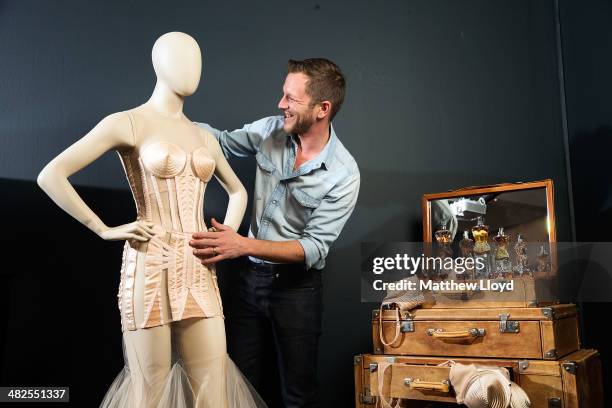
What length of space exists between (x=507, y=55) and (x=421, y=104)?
0.63 m

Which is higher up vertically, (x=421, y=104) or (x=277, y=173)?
(x=421, y=104)

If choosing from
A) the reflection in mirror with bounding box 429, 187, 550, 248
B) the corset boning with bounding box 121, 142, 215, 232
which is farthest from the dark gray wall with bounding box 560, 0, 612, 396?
the corset boning with bounding box 121, 142, 215, 232

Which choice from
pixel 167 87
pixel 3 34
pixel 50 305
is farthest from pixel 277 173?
pixel 3 34

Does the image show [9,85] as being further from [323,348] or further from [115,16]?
[323,348]

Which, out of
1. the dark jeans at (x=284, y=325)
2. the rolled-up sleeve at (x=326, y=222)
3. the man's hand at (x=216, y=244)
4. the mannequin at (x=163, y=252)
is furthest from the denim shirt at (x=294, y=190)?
the mannequin at (x=163, y=252)

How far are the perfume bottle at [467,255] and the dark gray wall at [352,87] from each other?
1.39 ft

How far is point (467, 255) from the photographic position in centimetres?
266

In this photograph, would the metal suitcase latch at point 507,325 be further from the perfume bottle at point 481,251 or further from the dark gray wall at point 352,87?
the dark gray wall at point 352,87

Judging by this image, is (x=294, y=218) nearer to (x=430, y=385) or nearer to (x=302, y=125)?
(x=302, y=125)

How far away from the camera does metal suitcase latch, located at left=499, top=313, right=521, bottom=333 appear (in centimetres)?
223

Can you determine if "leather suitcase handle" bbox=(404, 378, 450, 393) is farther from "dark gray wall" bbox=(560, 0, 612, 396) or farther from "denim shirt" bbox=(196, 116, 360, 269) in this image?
"dark gray wall" bbox=(560, 0, 612, 396)

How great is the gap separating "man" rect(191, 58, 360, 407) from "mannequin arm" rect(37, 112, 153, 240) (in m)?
0.64

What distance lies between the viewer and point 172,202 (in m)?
1.77

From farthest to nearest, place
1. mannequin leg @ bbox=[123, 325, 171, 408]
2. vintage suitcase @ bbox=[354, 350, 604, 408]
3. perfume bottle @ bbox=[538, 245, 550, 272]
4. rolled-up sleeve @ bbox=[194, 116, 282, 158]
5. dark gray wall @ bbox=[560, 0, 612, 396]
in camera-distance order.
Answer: dark gray wall @ bbox=[560, 0, 612, 396] → perfume bottle @ bbox=[538, 245, 550, 272] → rolled-up sleeve @ bbox=[194, 116, 282, 158] → vintage suitcase @ bbox=[354, 350, 604, 408] → mannequin leg @ bbox=[123, 325, 171, 408]
